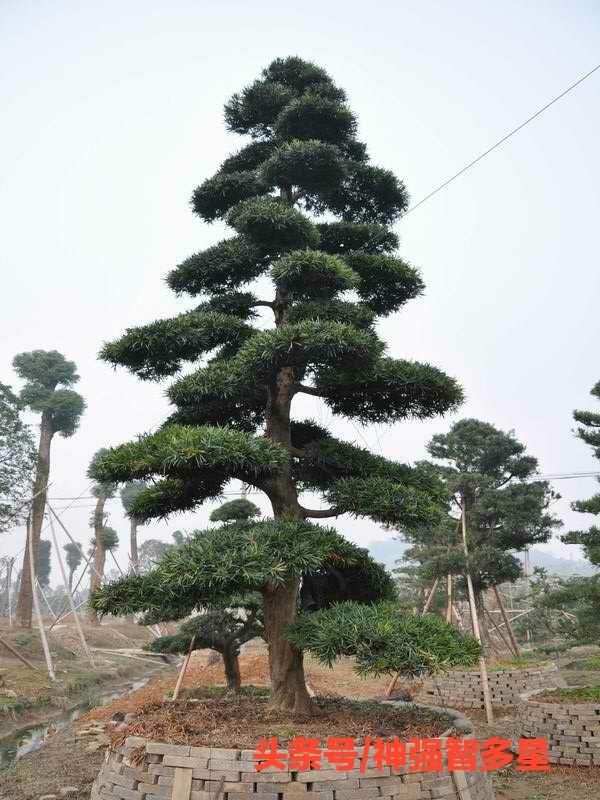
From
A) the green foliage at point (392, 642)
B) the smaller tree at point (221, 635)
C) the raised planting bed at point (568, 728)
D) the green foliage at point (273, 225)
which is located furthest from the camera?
the smaller tree at point (221, 635)

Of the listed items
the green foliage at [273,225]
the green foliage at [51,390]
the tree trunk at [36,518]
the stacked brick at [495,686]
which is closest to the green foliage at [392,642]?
the green foliage at [273,225]

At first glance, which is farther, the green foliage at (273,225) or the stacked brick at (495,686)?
the stacked brick at (495,686)

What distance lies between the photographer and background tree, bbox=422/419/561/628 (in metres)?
17.2

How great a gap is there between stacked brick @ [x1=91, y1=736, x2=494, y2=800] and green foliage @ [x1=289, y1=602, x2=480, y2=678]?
699 mm

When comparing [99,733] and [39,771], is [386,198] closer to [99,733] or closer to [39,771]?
[39,771]

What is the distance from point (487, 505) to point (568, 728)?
9938 mm

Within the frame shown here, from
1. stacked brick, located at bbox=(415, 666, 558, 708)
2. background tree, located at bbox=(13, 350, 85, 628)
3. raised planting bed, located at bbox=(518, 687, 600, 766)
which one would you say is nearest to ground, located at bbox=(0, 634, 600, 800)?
raised planting bed, located at bbox=(518, 687, 600, 766)

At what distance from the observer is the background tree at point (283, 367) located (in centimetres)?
555

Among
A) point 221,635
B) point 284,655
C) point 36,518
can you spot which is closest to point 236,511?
point 221,635

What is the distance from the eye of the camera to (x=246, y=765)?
14.6ft

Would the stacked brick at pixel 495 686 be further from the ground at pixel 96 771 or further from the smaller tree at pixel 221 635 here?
the smaller tree at pixel 221 635

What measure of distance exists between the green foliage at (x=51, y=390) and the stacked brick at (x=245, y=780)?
28711 millimetres

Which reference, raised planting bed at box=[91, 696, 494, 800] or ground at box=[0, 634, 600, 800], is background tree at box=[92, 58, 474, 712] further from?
ground at box=[0, 634, 600, 800]

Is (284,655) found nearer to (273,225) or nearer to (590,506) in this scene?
(273,225)
